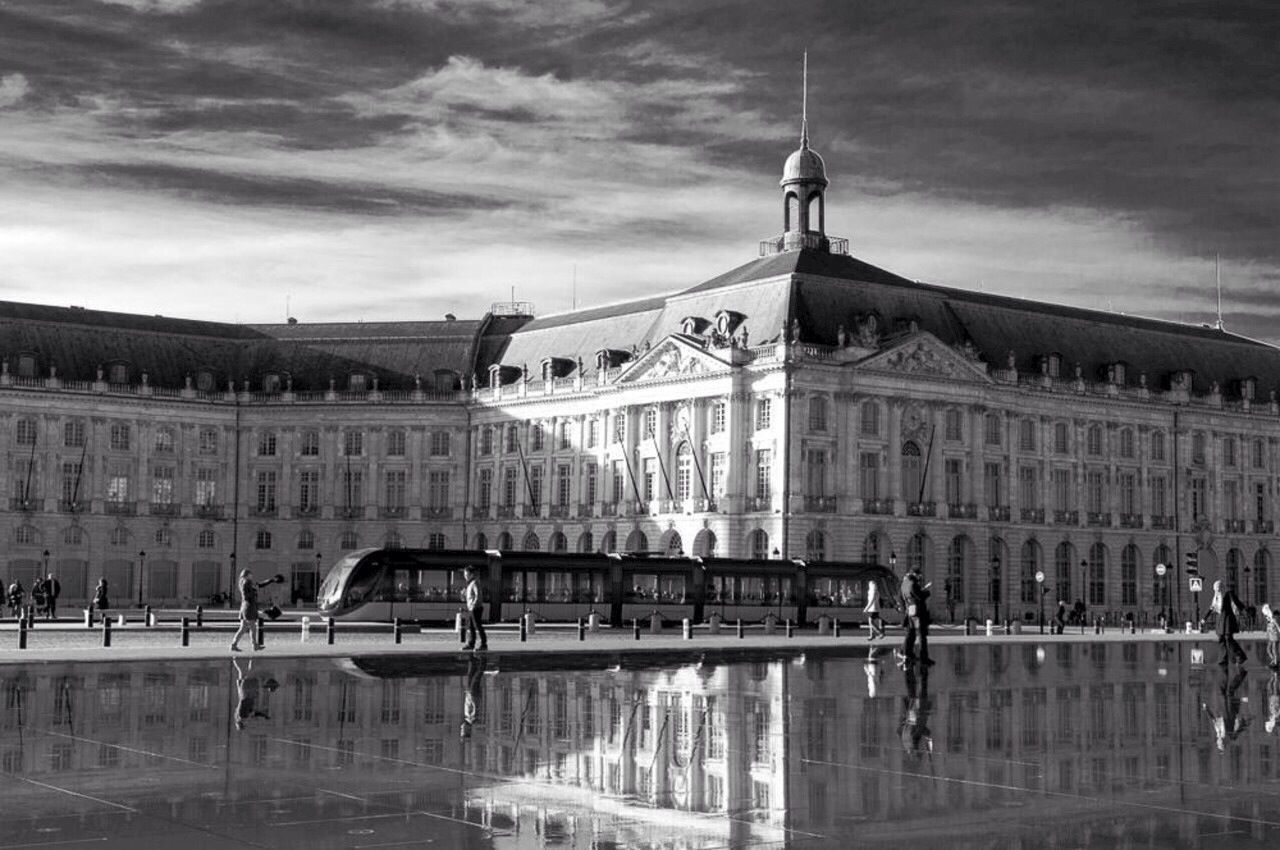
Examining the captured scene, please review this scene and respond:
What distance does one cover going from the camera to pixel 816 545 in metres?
105

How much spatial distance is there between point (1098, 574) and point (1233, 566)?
45.5 feet

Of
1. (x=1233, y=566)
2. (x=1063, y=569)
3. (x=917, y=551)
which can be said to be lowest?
(x=1063, y=569)

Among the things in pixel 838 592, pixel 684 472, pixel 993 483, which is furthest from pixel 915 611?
pixel 993 483

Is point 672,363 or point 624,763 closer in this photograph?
point 624,763

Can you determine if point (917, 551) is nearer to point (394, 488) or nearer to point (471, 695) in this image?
point (394, 488)

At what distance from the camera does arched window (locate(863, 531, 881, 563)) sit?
10606 centimetres

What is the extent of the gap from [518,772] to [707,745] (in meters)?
3.55

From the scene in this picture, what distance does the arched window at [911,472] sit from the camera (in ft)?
357

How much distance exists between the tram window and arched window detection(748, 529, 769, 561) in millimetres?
16117

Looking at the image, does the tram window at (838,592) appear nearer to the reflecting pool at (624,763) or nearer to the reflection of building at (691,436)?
the reflection of building at (691,436)

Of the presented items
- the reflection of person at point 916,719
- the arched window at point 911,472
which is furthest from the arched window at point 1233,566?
the reflection of person at point 916,719

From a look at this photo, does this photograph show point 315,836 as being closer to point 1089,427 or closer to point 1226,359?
point 1089,427

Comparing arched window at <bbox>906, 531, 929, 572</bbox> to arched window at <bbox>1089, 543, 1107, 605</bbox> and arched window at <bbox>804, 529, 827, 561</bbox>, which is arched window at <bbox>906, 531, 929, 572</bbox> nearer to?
arched window at <bbox>804, 529, 827, 561</bbox>

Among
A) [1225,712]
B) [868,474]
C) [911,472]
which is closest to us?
[1225,712]
